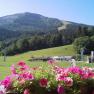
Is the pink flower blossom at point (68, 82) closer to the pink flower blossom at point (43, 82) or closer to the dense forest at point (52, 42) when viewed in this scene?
the pink flower blossom at point (43, 82)

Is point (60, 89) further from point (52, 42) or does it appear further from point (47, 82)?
point (52, 42)

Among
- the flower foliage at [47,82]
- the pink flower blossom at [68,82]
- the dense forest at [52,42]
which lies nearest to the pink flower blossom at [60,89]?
the flower foliage at [47,82]

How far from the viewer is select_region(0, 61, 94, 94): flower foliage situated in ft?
24.1

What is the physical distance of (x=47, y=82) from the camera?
24.3ft

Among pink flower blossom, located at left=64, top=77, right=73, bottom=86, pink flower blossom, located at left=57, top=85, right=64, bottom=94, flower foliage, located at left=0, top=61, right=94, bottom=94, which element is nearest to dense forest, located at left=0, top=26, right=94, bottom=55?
flower foliage, located at left=0, top=61, right=94, bottom=94

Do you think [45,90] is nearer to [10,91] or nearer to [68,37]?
[10,91]

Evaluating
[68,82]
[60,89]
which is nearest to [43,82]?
[60,89]

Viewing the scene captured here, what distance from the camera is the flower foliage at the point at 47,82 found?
24.1 ft

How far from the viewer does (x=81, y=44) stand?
12425 cm

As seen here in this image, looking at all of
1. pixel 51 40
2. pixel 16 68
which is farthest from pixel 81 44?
pixel 16 68

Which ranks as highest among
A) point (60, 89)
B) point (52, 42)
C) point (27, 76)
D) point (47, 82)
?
point (52, 42)

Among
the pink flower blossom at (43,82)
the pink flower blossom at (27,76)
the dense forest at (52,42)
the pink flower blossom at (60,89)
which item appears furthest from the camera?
the dense forest at (52,42)

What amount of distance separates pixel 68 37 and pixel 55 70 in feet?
454

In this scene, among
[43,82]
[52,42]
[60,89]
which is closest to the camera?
[60,89]
